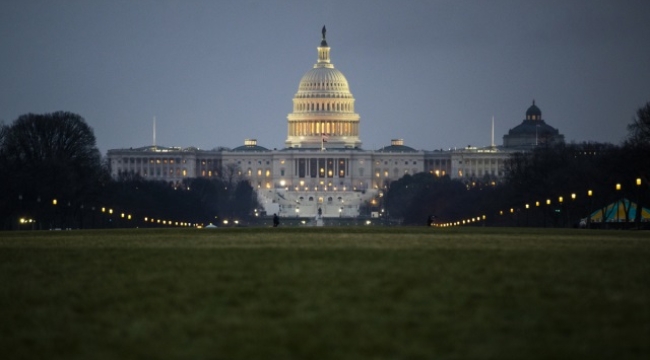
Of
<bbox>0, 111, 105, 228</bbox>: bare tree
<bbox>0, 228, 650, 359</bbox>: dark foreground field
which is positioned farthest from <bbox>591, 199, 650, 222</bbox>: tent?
<bbox>0, 228, 650, 359</bbox>: dark foreground field

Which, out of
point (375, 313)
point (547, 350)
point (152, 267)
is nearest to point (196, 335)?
point (375, 313)

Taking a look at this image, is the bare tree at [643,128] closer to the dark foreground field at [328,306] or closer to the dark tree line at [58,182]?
the dark tree line at [58,182]

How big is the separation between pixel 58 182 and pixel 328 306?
7587 centimetres

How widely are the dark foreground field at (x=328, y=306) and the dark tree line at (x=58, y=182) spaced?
63.1 m

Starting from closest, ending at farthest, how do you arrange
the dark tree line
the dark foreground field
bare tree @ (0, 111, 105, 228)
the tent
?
1. the dark foreground field
2. the dark tree line
3. bare tree @ (0, 111, 105, 228)
4. the tent

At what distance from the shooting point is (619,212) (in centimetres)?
9725

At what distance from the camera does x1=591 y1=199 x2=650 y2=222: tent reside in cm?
9394

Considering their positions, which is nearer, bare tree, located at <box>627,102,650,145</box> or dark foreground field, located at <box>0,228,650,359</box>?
dark foreground field, located at <box>0,228,650,359</box>

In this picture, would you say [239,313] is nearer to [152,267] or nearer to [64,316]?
[64,316]

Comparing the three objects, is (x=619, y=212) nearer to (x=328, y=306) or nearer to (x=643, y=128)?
(x=643, y=128)

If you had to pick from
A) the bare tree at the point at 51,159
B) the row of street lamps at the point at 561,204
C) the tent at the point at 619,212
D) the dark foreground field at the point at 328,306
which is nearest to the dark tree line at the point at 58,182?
the bare tree at the point at 51,159

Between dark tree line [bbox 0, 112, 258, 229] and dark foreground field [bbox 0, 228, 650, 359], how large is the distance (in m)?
63.1

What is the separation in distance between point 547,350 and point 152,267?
38.6ft

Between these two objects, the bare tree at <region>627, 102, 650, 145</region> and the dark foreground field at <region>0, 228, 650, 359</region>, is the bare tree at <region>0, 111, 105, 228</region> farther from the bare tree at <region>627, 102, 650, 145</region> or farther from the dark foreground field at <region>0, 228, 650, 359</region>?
the dark foreground field at <region>0, 228, 650, 359</region>
